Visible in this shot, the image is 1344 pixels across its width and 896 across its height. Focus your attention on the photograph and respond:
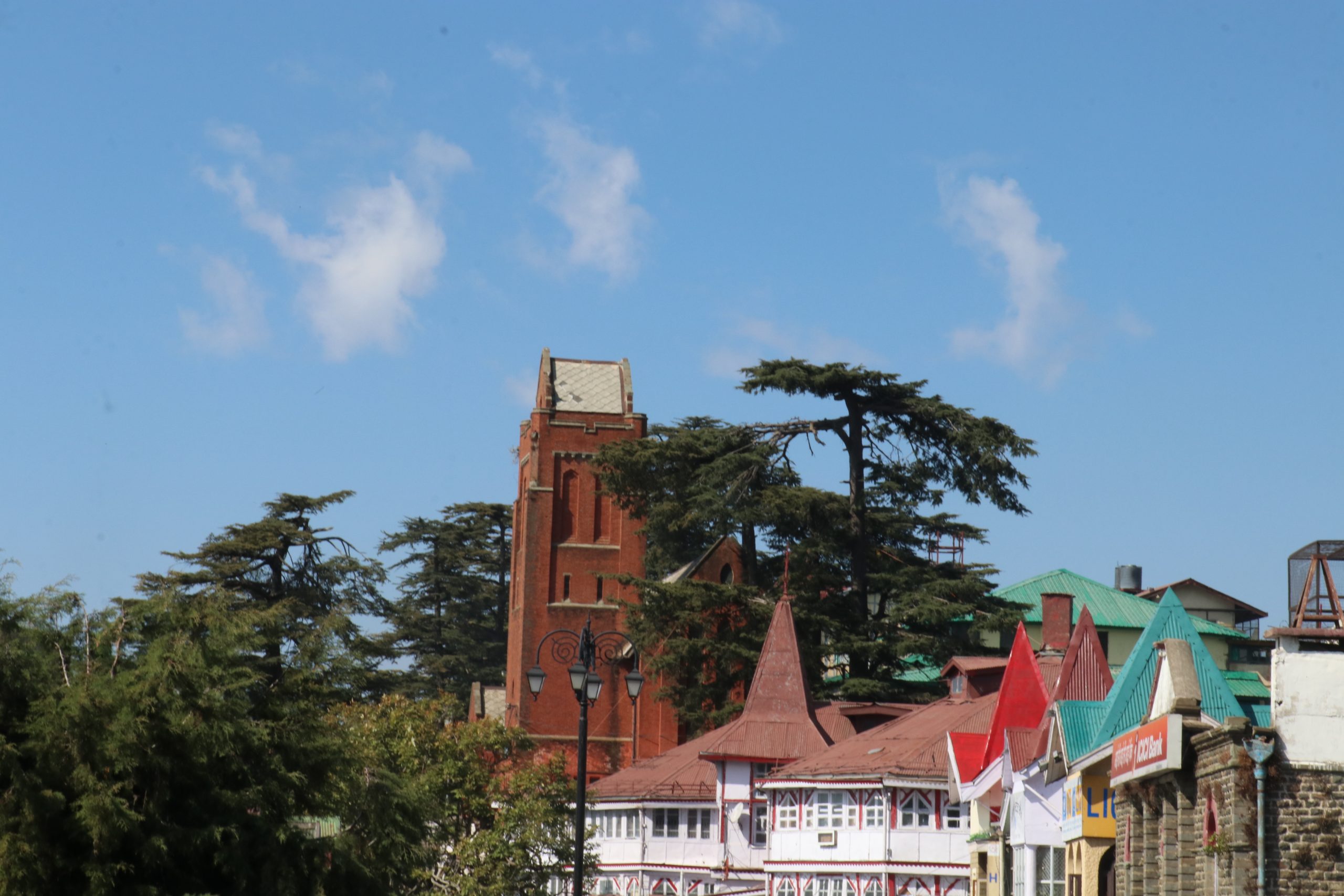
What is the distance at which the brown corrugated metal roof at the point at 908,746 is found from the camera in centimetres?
4897

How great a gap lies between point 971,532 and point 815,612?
24.6 ft

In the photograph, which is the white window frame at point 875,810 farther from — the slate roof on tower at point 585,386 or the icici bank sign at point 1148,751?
the slate roof on tower at point 585,386

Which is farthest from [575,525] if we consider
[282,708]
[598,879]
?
[282,708]

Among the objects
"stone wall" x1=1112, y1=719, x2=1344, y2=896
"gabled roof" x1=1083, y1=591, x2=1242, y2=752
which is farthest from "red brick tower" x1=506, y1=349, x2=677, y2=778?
"stone wall" x1=1112, y1=719, x2=1344, y2=896

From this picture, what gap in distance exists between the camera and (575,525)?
78.7 metres

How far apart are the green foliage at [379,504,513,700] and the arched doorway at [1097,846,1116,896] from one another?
63284 mm

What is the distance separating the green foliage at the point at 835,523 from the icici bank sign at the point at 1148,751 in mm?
30168

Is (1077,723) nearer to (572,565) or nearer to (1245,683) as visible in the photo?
(1245,683)

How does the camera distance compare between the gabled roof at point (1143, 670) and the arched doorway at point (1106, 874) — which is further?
the arched doorway at point (1106, 874)

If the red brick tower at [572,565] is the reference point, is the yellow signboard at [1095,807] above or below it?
below

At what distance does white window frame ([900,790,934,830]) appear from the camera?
162ft

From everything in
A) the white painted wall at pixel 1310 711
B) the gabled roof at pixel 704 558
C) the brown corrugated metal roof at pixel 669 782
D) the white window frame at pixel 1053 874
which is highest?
the gabled roof at pixel 704 558

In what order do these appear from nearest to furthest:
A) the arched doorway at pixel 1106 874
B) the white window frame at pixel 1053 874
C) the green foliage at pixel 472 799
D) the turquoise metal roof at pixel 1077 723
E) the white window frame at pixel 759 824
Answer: the arched doorway at pixel 1106 874, the turquoise metal roof at pixel 1077 723, the white window frame at pixel 1053 874, the green foliage at pixel 472 799, the white window frame at pixel 759 824

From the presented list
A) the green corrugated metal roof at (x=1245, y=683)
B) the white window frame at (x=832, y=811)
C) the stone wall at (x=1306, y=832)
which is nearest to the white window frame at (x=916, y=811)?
the white window frame at (x=832, y=811)
